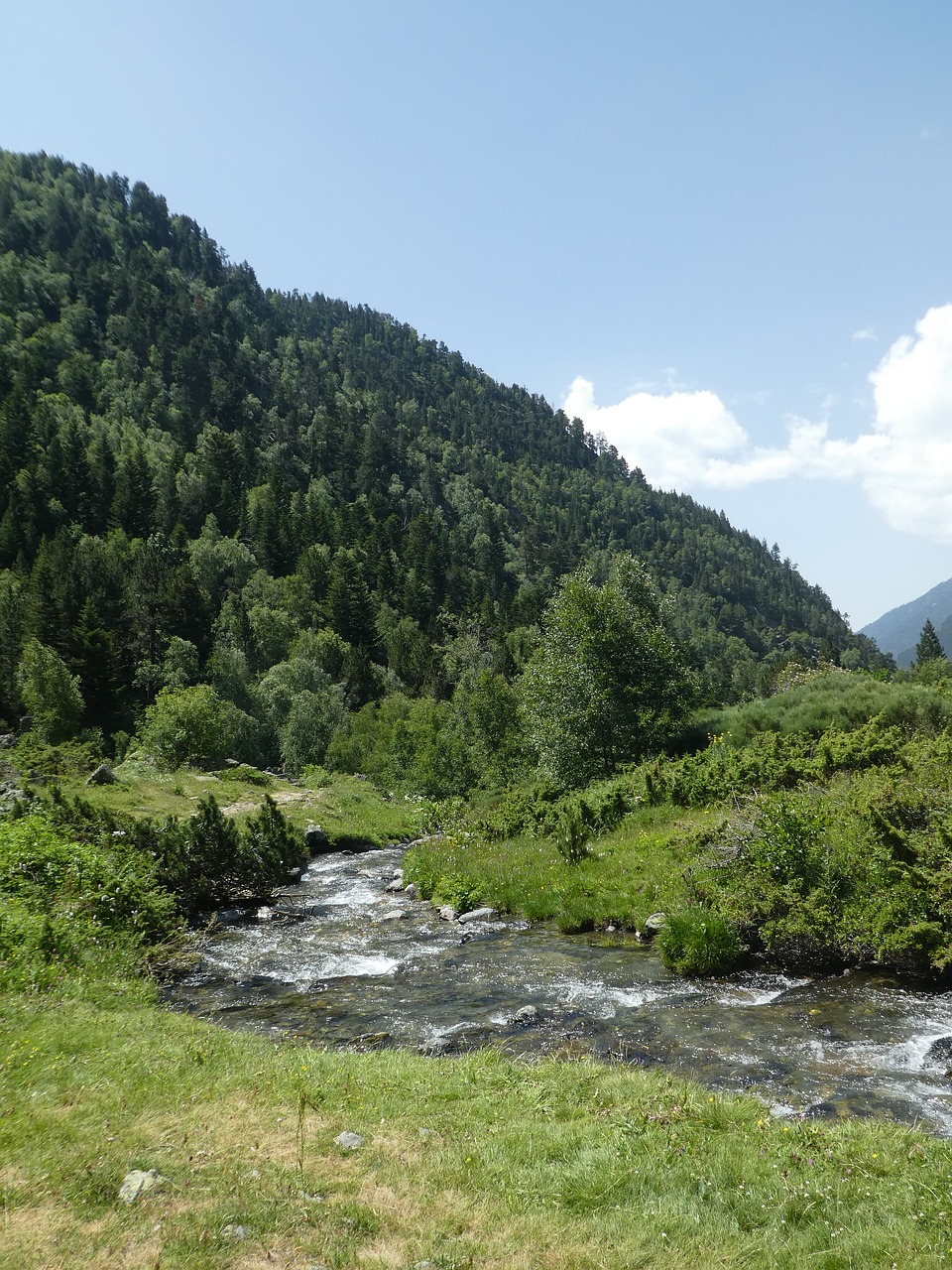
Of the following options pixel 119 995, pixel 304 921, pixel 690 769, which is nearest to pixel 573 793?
pixel 690 769

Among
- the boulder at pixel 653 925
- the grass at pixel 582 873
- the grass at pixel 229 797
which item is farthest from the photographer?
the grass at pixel 229 797

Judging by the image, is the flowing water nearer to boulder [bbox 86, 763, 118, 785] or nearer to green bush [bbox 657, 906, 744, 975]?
green bush [bbox 657, 906, 744, 975]

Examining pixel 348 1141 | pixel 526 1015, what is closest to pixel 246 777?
pixel 526 1015

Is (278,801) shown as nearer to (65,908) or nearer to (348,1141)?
(65,908)

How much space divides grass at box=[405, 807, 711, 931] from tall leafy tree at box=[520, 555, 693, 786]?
8.75m

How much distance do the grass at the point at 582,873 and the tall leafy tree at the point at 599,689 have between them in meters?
8.75

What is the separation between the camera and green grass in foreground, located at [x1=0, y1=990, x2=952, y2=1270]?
5047 millimetres

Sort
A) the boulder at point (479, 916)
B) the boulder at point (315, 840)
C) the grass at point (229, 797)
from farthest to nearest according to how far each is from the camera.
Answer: the boulder at point (315, 840), the grass at point (229, 797), the boulder at point (479, 916)

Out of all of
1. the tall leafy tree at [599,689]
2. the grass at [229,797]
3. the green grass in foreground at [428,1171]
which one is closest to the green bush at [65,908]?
the green grass in foreground at [428,1171]

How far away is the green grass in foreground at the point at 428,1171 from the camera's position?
5.05 m

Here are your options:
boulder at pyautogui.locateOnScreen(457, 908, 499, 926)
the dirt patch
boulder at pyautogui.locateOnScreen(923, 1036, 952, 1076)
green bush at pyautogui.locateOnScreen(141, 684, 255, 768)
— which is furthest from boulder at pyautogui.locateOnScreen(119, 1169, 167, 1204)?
green bush at pyautogui.locateOnScreen(141, 684, 255, 768)

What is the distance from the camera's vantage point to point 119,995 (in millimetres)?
11305

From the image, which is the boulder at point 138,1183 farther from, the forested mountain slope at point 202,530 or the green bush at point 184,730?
the green bush at point 184,730

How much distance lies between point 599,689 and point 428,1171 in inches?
1120
